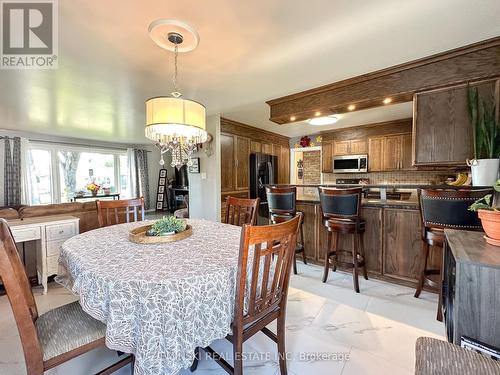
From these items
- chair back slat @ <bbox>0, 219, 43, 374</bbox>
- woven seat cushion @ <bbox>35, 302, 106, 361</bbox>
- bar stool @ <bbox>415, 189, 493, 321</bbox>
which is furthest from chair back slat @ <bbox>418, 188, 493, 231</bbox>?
chair back slat @ <bbox>0, 219, 43, 374</bbox>

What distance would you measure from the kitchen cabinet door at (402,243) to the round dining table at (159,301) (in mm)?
2092

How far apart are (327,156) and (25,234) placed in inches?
207

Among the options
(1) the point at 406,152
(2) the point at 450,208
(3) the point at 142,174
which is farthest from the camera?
(3) the point at 142,174

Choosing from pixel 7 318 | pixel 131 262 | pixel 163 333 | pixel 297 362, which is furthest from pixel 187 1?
pixel 7 318

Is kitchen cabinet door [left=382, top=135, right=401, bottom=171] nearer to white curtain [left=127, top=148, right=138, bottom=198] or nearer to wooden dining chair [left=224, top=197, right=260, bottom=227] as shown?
wooden dining chair [left=224, top=197, right=260, bottom=227]

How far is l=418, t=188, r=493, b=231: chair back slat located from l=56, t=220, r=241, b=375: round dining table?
5.85 ft

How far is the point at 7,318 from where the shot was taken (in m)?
1.95

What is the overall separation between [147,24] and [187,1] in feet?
1.30

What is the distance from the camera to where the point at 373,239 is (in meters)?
2.65

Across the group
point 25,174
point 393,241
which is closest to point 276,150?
A: point 393,241

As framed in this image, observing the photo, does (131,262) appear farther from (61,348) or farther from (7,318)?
(7,318)

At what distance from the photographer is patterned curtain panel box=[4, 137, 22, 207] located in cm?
506

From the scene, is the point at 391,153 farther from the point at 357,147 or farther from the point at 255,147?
the point at 255,147

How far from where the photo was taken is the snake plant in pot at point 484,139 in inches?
73.6
